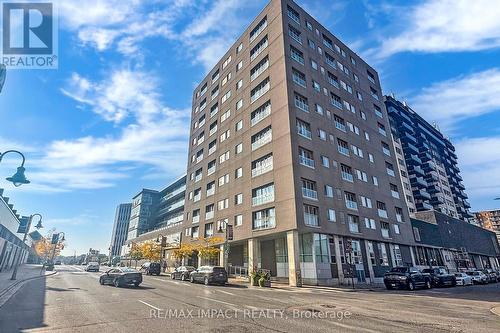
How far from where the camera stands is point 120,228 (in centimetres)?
15300

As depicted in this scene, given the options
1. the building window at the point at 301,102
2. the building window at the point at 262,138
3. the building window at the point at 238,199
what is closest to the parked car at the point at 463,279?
the building window at the point at 301,102

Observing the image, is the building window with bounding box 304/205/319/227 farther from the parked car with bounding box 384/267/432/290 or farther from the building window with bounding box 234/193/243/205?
the building window with bounding box 234/193/243/205

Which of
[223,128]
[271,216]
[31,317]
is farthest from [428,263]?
[31,317]

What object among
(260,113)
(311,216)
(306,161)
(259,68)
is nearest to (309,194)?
(311,216)

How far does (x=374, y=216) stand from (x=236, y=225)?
18359mm

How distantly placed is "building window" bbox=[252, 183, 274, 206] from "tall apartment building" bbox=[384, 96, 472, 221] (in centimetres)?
5893

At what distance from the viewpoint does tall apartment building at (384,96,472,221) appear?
8453 centimetres

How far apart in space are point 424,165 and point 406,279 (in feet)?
280

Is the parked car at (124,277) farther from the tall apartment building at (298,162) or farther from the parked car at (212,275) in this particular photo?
the tall apartment building at (298,162)

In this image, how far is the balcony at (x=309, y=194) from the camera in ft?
95.6

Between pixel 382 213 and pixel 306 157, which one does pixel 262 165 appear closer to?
pixel 306 157

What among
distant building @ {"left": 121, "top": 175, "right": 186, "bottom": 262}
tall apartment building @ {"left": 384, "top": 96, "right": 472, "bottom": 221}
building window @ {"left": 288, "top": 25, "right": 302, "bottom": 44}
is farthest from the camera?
tall apartment building @ {"left": 384, "top": 96, "right": 472, "bottom": 221}

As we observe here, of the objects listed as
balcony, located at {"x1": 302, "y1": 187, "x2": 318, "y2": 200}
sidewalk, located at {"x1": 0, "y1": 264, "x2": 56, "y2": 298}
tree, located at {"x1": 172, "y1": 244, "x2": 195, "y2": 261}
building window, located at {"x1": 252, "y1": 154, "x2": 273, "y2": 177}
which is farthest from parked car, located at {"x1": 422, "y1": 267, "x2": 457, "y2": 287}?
sidewalk, located at {"x1": 0, "y1": 264, "x2": 56, "y2": 298}

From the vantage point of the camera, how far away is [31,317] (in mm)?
9609
